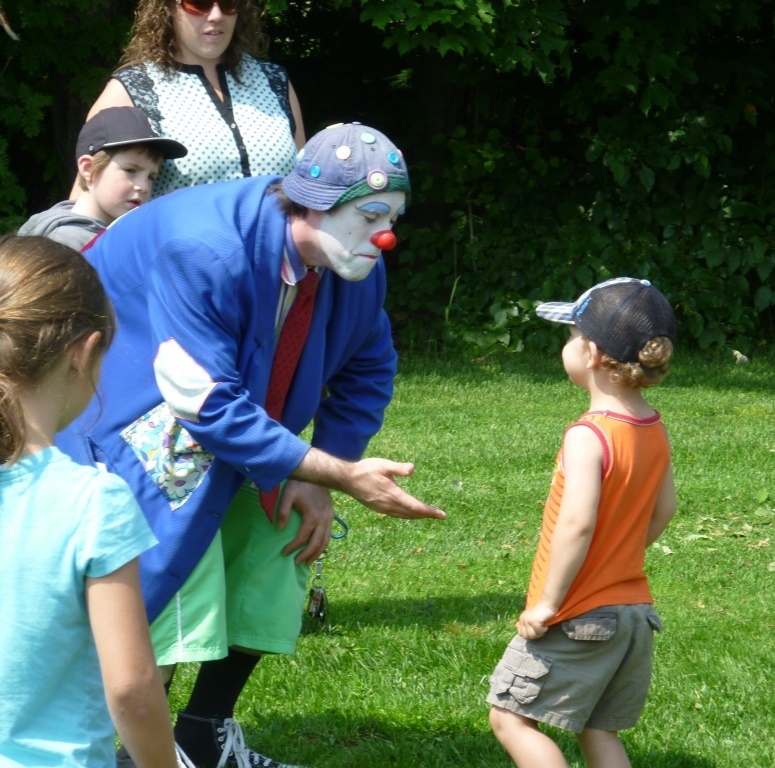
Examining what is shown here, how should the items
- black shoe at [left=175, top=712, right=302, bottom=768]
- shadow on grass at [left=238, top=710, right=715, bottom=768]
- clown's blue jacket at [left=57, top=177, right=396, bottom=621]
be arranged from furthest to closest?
shadow on grass at [left=238, top=710, right=715, bottom=768] → black shoe at [left=175, top=712, right=302, bottom=768] → clown's blue jacket at [left=57, top=177, right=396, bottom=621]

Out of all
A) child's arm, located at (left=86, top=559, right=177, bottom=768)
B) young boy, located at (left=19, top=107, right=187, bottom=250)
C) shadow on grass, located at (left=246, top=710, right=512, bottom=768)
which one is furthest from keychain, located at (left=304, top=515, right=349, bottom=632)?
child's arm, located at (left=86, top=559, right=177, bottom=768)

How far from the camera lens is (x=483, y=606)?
461 cm

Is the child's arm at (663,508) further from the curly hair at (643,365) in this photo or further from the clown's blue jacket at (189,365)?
the clown's blue jacket at (189,365)

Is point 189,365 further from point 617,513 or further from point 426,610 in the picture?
point 426,610

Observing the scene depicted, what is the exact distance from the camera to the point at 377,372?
3205mm

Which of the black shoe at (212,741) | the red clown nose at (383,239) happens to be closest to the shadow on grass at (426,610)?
the black shoe at (212,741)

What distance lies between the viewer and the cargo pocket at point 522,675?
9.02 feet

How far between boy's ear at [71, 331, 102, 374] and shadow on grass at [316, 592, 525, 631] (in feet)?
8.98

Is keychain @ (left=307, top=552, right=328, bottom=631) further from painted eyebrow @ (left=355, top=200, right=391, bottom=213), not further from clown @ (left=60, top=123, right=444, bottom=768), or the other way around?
painted eyebrow @ (left=355, top=200, right=391, bottom=213)

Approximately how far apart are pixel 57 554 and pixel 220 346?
3.21 feet

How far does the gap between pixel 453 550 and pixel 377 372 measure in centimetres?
227

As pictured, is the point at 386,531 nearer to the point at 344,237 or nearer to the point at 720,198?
the point at 344,237

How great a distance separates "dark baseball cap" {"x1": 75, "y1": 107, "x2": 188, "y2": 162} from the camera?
135 inches

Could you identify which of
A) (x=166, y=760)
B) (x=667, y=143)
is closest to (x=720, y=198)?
(x=667, y=143)
